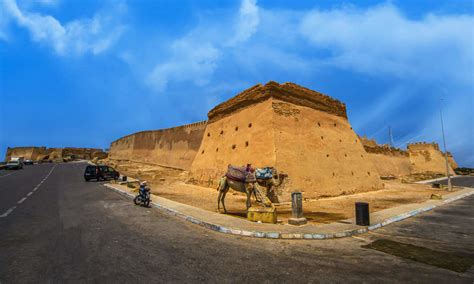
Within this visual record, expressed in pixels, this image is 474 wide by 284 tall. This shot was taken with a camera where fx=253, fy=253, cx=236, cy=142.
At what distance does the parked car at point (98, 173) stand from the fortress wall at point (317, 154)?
19069 mm

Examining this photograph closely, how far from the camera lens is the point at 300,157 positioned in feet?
57.4

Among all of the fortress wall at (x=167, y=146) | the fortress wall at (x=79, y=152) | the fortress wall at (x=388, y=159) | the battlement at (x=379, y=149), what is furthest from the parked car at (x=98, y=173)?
the fortress wall at (x=79, y=152)

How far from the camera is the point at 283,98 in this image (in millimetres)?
19422

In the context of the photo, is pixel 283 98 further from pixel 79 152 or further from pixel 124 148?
pixel 79 152

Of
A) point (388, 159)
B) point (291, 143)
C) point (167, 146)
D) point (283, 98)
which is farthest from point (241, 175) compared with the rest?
point (388, 159)

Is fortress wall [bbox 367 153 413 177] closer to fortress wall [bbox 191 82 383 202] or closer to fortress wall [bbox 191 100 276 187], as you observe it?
fortress wall [bbox 191 82 383 202]

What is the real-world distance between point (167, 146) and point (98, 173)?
17.7 metres

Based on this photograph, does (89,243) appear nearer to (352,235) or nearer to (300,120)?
(352,235)

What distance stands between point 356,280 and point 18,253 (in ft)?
24.0

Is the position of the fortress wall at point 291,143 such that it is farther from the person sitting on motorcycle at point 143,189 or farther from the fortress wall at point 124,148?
the fortress wall at point 124,148

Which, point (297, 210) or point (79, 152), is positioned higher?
point (79, 152)

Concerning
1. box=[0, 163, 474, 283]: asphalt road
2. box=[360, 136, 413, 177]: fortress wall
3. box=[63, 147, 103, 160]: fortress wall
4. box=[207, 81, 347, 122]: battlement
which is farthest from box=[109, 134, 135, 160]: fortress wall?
box=[0, 163, 474, 283]: asphalt road

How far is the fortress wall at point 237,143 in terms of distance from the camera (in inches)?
694

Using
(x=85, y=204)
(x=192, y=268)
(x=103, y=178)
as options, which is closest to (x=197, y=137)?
(x=103, y=178)
